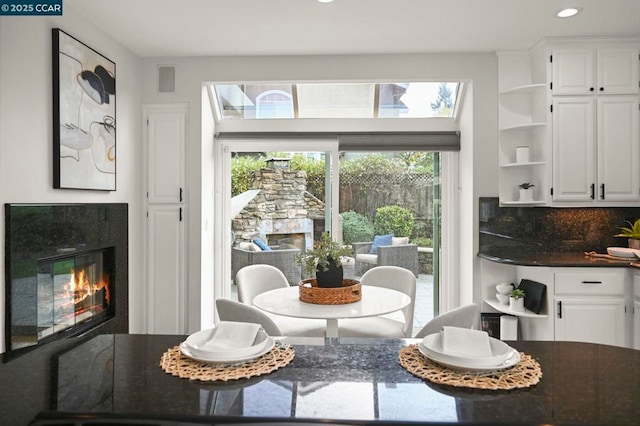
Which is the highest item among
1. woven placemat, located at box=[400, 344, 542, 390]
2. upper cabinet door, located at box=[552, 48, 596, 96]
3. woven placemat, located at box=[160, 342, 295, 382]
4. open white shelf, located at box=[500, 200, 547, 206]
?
upper cabinet door, located at box=[552, 48, 596, 96]

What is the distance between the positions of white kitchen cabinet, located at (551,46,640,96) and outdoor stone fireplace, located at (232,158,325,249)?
236cm

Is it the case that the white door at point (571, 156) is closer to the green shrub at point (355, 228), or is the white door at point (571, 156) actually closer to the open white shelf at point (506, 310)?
the open white shelf at point (506, 310)

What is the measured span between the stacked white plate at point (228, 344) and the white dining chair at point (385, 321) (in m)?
1.72

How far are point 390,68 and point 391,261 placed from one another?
6.06 ft

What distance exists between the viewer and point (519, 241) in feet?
12.6

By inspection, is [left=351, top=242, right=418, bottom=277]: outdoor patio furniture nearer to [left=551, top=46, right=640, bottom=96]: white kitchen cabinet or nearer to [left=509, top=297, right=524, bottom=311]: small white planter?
[left=509, top=297, right=524, bottom=311]: small white planter

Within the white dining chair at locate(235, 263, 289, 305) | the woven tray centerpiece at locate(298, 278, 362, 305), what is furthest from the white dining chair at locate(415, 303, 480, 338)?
the white dining chair at locate(235, 263, 289, 305)

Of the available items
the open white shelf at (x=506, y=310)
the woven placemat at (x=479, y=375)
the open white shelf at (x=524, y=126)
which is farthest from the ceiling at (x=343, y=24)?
the woven placemat at (x=479, y=375)

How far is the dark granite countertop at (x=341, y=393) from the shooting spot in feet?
2.72

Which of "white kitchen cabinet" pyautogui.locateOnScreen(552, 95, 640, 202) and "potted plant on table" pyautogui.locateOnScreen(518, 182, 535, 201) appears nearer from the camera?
"white kitchen cabinet" pyautogui.locateOnScreen(552, 95, 640, 202)

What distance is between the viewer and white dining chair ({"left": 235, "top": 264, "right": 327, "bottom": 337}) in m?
3.03

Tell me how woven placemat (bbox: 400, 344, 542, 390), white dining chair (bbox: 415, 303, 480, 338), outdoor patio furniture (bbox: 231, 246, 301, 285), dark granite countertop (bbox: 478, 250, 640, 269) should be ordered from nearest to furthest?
woven placemat (bbox: 400, 344, 542, 390) < white dining chair (bbox: 415, 303, 480, 338) < dark granite countertop (bbox: 478, 250, 640, 269) < outdoor patio furniture (bbox: 231, 246, 301, 285)

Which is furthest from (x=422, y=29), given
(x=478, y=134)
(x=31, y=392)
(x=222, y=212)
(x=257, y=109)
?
(x=31, y=392)

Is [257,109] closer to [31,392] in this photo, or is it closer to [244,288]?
[244,288]
